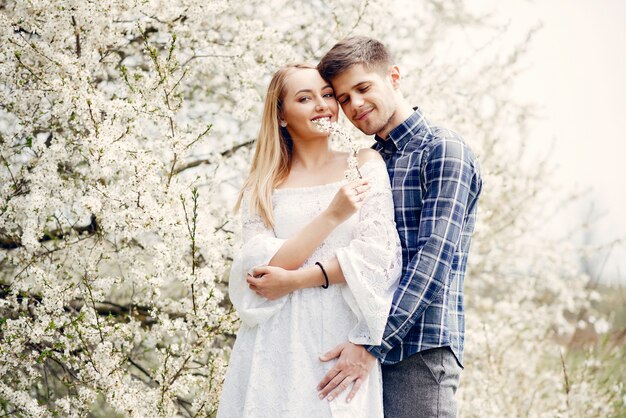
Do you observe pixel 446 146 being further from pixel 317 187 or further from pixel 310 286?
pixel 310 286

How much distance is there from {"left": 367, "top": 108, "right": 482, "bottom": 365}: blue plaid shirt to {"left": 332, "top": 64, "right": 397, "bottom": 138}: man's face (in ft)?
0.47

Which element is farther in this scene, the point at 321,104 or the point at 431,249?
the point at 321,104

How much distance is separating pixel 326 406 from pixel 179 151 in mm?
1273

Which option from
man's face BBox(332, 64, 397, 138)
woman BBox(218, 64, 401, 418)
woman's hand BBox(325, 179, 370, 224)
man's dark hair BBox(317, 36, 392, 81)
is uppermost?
man's dark hair BBox(317, 36, 392, 81)

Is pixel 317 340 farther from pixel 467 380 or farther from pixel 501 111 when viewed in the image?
pixel 501 111

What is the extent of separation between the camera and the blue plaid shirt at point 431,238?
194 centimetres

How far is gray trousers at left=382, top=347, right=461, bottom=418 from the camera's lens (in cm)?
195

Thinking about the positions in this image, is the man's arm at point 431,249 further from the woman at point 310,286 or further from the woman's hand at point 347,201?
the woman's hand at point 347,201

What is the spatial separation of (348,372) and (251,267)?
0.49 m

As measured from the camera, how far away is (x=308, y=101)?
2.35m

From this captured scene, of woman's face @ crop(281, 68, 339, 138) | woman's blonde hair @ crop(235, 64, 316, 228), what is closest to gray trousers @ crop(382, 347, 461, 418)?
woman's blonde hair @ crop(235, 64, 316, 228)

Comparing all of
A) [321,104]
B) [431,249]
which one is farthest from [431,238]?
[321,104]

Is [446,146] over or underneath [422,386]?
over

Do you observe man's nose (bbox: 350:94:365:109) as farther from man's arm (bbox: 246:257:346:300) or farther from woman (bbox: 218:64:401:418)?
man's arm (bbox: 246:257:346:300)
